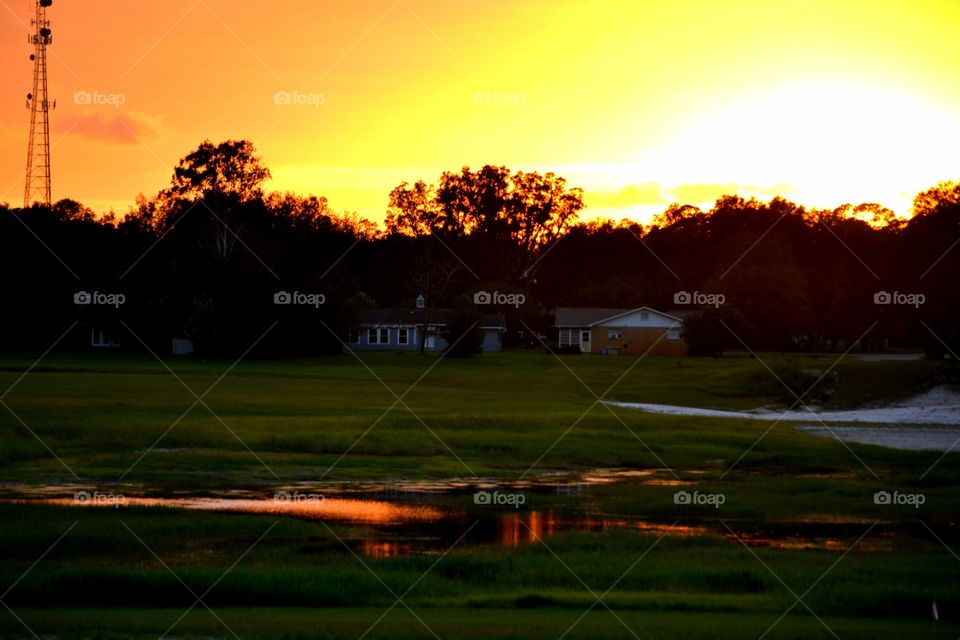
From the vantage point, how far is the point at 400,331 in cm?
12850

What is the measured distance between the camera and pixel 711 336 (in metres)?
104

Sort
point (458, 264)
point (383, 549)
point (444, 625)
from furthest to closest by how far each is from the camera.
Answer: point (458, 264) < point (383, 549) < point (444, 625)

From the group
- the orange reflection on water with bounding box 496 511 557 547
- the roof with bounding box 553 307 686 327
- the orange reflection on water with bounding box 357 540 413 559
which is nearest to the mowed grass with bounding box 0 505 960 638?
the orange reflection on water with bounding box 357 540 413 559

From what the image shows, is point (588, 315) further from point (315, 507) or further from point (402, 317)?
point (315, 507)

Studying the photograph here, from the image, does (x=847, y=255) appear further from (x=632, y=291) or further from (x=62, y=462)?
(x=62, y=462)

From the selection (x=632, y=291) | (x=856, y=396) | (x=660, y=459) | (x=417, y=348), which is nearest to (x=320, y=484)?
(x=660, y=459)

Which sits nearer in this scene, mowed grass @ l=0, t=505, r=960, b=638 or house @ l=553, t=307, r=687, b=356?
mowed grass @ l=0, t=505, r=960, b=638

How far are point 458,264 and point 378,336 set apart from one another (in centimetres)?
1350

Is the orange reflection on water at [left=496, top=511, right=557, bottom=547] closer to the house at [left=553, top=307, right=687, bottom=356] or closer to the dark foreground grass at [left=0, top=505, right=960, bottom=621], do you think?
the dark foreground grass at [left=0, top=505, right=960, bottom=621]

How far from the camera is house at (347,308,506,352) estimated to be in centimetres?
12412

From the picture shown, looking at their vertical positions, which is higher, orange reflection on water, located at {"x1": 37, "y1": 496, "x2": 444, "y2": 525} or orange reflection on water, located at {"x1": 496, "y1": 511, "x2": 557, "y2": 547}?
orange reflection on water, located at {"x1": 37, "y1": 496, "x2": 444, "y2": 525}

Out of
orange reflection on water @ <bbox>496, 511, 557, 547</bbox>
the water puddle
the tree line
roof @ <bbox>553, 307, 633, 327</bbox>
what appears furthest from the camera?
roof @ <bbox>553, 307, 633, 327</bbox>

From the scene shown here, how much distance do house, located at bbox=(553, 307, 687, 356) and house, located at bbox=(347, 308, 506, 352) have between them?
22.8ft

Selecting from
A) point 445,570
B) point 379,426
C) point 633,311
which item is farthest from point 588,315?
point 445,570
